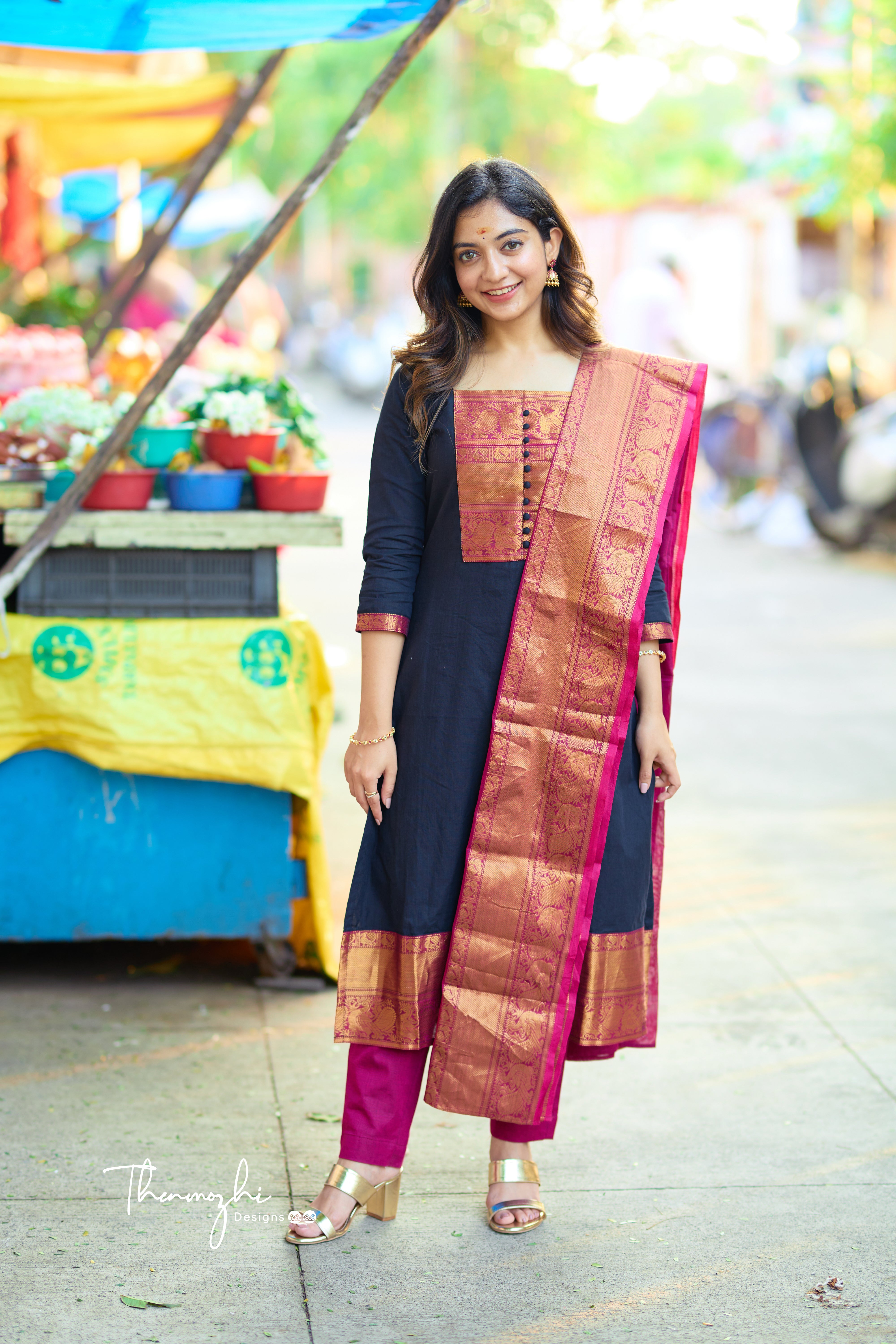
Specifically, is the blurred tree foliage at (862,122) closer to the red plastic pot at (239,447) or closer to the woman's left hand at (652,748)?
the red plastic pot at (239,447)

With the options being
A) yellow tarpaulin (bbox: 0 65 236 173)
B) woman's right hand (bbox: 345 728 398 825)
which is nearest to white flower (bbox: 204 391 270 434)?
woman's right hand (bbox: 345 728 398 825)

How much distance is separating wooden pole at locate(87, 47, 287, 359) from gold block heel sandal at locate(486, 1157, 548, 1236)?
2799 millimetres

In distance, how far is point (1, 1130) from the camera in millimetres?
2807

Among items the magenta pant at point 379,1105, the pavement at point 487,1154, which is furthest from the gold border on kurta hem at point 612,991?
the pavement at point 487,1154

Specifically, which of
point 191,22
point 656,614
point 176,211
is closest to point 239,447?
point 191,22

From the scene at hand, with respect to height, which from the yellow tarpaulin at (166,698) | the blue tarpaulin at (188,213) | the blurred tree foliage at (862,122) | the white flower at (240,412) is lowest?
the yellow tarpaulin at (166,698)

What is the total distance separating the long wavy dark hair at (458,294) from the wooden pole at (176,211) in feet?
5.37

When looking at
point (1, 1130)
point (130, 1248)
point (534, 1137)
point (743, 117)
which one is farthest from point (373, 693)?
point (743, 117)

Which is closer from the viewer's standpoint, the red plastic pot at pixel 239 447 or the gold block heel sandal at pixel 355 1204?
the gold block heel sandal at pixel 355 1204

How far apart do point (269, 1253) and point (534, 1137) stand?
49cm

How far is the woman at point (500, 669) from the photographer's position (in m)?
2.41

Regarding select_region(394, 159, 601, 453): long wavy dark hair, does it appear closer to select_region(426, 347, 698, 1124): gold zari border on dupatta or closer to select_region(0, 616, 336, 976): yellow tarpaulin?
select_region(426, 347, 698, 1124): gold zari border on dupatta

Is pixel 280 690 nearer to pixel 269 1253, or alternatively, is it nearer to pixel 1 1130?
pixel 1 1130

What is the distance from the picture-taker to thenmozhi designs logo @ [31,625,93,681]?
3352 mm
